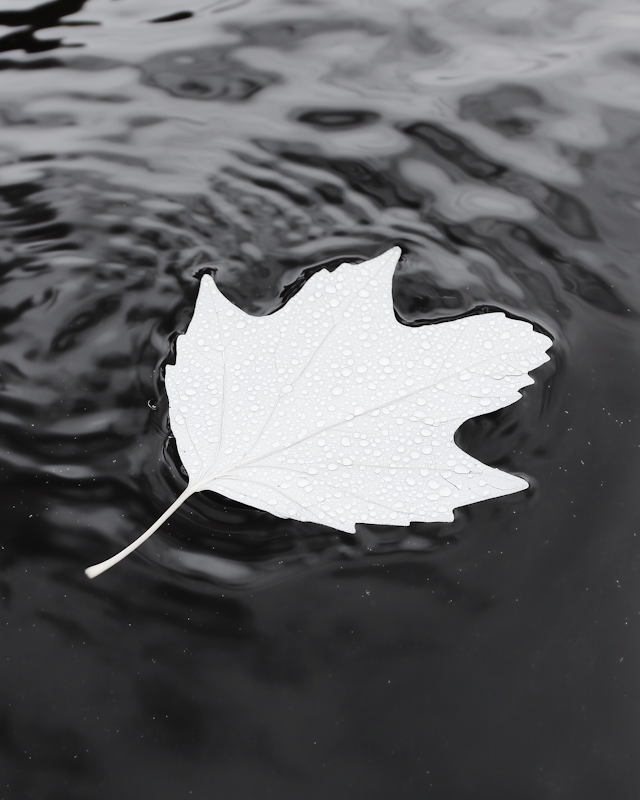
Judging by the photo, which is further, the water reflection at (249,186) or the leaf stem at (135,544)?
the water reflection at (249,186)

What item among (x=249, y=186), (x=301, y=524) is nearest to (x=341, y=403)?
(x=301, y=524)

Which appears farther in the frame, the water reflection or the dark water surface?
the water reflection

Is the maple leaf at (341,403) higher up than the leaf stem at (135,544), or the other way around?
the maple leaf at (341,403)

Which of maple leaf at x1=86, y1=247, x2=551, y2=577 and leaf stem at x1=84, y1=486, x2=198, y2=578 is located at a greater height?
maple leaf at x1=86, y1=247, x2=551, y2=577

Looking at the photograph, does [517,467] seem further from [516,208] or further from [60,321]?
[60,321]

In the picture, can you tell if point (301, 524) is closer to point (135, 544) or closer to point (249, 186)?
point (135, 544)
